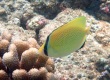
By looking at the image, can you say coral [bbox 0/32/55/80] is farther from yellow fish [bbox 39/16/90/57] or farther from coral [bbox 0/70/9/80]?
yellow fish [bbox 39/16/90/57]

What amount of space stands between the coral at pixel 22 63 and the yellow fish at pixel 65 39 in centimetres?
64

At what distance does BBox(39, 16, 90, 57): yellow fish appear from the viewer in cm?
236

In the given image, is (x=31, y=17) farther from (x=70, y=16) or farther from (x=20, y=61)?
(x=20, y=61)

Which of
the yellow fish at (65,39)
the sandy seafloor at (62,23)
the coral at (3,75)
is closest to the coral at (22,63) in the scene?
the coral at (3,75)

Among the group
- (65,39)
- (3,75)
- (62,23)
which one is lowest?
(62,23)

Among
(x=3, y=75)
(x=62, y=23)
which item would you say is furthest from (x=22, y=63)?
(x=62, y=23)

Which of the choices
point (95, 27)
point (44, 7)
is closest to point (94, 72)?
point (95, 27)

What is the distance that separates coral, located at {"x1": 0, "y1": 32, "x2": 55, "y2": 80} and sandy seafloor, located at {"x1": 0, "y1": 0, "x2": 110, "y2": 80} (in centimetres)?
31

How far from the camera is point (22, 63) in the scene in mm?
3029

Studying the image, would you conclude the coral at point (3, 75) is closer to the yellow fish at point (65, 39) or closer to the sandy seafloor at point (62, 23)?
the sandy seafloor at point (62, 23)

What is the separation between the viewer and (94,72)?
4.30 metres

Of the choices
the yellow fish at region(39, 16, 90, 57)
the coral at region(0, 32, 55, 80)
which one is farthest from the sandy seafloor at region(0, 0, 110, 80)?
the yellow fish at region(39, 16, 90, 57)

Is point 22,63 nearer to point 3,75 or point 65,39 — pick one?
point 3,75

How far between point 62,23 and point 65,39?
10.2 ft
